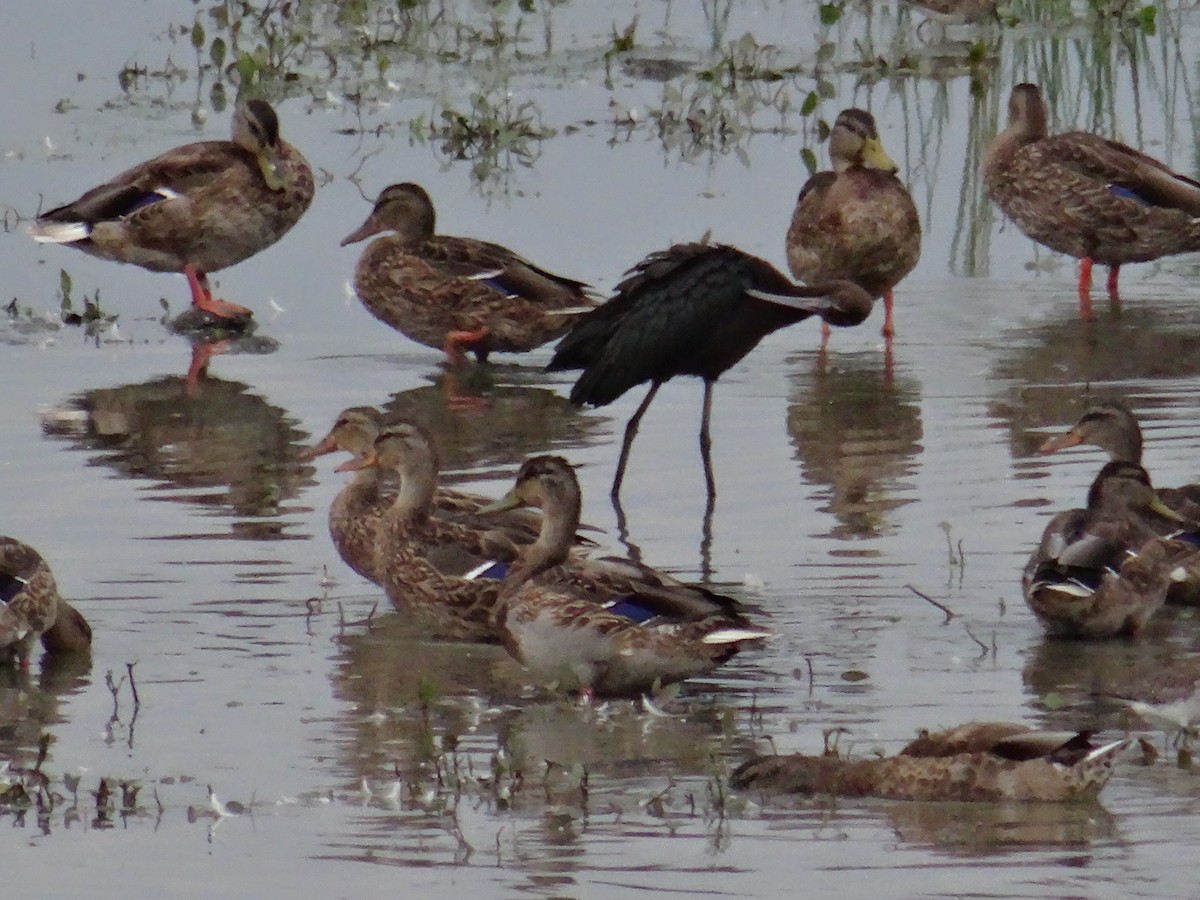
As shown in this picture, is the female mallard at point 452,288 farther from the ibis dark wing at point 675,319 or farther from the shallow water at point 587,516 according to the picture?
the ibis dark wing at point 675,319

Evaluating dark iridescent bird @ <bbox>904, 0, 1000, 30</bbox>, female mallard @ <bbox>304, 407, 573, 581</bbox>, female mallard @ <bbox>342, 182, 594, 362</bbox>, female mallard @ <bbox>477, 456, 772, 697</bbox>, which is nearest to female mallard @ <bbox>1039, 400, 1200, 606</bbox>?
female mallard @ <bbox>477, 456, 772, 697</bbox>

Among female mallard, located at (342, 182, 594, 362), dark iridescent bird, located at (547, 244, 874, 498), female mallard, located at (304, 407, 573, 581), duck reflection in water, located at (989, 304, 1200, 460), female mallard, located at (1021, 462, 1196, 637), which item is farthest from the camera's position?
female mallard, located at (342, 182, 594, 362)

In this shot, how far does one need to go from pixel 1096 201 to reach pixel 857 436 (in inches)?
166

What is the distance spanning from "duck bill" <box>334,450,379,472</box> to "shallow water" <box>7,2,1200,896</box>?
385 millimetres

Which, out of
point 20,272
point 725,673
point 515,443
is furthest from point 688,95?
point 725,673

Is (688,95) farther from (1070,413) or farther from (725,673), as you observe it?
(725,673)

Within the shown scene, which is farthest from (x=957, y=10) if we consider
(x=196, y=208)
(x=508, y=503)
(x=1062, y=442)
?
(x=508, y=503)

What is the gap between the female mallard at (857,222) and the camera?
15023 mm

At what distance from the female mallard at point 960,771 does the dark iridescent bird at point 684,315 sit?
4437 millimetres

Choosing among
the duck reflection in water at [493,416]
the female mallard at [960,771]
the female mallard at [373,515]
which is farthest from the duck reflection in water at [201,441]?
the female mallard at [960,771]

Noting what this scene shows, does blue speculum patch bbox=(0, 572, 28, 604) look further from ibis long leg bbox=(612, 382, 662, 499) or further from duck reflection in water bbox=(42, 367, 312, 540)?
ibis long leg bbox=(612, 382, 662, 499)

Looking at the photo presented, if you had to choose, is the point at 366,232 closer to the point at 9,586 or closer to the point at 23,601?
the point at 9,586

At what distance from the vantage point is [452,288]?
14.8 meters

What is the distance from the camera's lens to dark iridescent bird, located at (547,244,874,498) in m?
11.9
